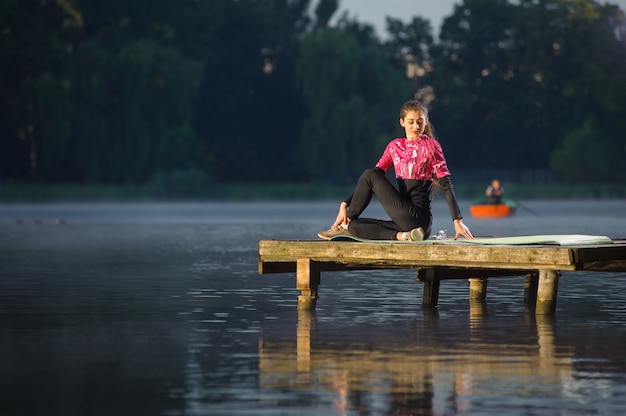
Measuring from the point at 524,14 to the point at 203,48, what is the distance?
2334cm

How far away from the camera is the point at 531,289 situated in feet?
46.6

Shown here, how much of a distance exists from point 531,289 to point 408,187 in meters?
2.00

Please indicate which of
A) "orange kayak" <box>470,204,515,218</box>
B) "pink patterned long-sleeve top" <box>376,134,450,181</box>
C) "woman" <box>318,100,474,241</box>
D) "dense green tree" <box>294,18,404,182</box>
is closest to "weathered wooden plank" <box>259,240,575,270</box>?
"woman" <box>318,100,474,241</box>

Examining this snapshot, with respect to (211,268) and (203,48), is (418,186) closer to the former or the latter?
(211,268)

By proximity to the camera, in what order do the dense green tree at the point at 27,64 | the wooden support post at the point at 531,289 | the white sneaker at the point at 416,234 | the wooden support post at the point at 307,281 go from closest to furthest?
the white sneaker at the point at 416,234 → the wooden support post at the point at 307,281 → the wooden support post at the point at 531,289 → the dense green tree at the point at 27,64

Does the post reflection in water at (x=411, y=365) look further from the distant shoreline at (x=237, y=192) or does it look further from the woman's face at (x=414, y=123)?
the distant shoreline at (x=237, y=192)

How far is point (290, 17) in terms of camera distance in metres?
98.2

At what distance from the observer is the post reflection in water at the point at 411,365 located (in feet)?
25.4

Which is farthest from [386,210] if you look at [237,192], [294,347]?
[237,192]

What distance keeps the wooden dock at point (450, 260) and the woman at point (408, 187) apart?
277 millimetres

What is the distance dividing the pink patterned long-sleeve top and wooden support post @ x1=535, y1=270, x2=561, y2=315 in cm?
127

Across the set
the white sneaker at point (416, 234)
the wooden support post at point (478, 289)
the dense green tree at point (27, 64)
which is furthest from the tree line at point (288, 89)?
the white sneaker at point (416, 234)

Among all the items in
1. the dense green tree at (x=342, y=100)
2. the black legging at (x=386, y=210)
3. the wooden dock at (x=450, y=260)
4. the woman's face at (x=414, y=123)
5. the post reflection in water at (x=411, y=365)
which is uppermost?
the dense green tree at (x=342, y=100)

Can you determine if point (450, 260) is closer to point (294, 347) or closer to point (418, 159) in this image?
point (418, 159)
